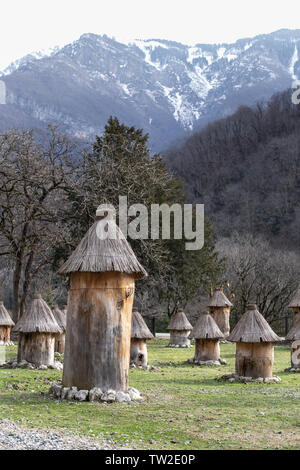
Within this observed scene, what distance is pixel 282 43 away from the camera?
173125 millimetres

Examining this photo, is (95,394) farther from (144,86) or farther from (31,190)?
(144,86)

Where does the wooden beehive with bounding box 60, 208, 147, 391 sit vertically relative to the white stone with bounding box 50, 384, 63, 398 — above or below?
above

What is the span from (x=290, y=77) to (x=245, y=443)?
492ft

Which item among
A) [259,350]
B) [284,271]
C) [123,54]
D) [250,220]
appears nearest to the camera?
[259,350]

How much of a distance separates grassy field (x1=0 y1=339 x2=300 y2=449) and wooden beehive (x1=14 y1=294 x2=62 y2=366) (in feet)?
3.02

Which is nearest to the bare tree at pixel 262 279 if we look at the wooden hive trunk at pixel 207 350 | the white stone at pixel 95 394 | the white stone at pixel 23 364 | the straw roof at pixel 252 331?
the wooden hive trunk at pixel 207 350

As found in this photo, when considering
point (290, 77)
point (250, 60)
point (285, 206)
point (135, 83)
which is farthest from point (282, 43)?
point (285, 206)

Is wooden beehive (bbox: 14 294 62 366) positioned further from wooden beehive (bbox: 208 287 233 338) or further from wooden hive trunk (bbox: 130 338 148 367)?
wooden beehive (bbox: 208 287 233 338)

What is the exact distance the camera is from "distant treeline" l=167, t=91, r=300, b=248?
63469 millimetres

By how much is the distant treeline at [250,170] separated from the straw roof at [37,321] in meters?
45.6

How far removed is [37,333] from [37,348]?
527mm

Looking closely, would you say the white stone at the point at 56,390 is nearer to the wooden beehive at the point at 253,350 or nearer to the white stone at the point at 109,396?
the white stone at the point at 109,396

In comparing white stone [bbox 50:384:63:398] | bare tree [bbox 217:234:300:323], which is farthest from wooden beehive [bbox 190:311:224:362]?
bare tree [bbox 217:234:300:323]
